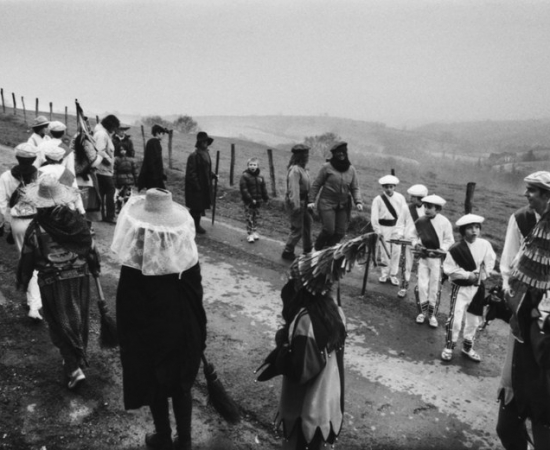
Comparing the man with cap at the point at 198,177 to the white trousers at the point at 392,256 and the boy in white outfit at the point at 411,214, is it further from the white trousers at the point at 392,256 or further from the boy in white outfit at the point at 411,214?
the boy in white outfit at the point at 411,214

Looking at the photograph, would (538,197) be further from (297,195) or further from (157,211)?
(297,195)

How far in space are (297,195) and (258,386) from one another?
4146 mm

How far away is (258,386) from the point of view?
4.98 metres

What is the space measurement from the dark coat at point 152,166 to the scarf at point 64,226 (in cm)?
515

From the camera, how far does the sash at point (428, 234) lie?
21.5 ft

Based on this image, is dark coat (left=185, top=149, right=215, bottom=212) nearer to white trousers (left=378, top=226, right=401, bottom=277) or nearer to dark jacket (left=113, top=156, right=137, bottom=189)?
dark jacket (left=113, top=156, right=137, bottom=189)

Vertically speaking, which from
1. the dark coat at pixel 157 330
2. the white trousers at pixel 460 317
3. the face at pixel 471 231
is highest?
the face at pixel 471 231

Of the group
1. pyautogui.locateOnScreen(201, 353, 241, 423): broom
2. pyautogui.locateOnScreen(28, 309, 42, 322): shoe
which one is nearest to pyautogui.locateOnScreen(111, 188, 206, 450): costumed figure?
pyautogui.locateOnScreen(201, 353, 241, 423): broom

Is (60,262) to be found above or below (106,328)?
above

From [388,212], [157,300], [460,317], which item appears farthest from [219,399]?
[388,212]

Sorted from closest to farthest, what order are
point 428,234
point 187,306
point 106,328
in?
point 187,306
point 106,328
point 428,234

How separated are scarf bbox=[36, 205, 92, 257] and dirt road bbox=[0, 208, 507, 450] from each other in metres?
1.42

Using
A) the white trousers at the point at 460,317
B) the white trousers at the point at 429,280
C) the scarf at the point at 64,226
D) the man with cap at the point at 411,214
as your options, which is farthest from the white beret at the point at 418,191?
the scarf at the point at 64,226

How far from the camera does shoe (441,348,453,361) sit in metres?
5.69
